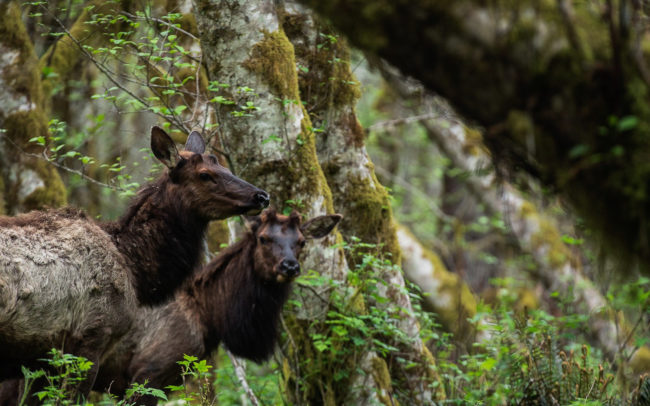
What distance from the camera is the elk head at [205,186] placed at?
6703 mm

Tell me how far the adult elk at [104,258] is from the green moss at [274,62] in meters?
1.02

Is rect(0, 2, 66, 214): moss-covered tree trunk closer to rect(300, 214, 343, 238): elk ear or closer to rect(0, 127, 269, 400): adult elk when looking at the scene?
rect(0, 127, 269, 400): adult elk

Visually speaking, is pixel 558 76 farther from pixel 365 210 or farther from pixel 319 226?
pixel 365 210

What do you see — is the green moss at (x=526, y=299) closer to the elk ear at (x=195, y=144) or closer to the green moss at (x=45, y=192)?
the elk ear at (x=195, y=144)

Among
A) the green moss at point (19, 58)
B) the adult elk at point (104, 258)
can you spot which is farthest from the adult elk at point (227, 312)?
the green moss at point (19, 58)

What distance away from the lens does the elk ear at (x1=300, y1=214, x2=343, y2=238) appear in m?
7.49

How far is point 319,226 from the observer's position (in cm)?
757

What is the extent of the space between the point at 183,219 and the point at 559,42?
4.74m

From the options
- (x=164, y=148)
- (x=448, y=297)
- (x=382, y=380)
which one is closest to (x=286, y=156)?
Answer: (x=164, y=148)

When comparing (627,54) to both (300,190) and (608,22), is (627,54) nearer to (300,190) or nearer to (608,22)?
(608,22)

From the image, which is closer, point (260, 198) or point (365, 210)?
point (260, 198)

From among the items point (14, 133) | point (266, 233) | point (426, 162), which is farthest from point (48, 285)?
point (426, 162)

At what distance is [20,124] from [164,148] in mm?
3878

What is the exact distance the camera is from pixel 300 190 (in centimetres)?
789
